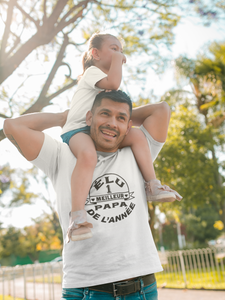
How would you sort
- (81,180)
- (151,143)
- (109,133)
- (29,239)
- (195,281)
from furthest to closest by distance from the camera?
1. (29,239)
2. (195,281)
3. (151,143)
4. (109,133)
5. (81,180)

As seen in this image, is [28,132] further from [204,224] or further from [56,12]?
[204,224]

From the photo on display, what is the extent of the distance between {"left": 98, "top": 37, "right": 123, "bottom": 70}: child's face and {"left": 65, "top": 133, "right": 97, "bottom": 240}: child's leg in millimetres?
631

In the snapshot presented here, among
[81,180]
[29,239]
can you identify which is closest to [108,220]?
[81,180]

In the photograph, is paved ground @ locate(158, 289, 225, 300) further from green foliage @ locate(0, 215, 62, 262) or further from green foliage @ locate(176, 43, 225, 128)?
green foliage @ locate(0, 215, 62, 262)

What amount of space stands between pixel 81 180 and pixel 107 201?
211mm

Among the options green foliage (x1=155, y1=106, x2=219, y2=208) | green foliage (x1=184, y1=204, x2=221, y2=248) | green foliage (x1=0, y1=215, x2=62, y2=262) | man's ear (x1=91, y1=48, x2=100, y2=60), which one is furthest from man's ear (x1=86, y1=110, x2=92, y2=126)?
green foliage (x1=0, y1=215, x2=62, y2=262)

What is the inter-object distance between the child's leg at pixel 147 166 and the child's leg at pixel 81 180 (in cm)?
29

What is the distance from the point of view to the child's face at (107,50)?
211cm

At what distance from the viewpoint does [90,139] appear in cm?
184

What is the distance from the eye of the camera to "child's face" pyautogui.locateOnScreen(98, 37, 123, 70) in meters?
2.11

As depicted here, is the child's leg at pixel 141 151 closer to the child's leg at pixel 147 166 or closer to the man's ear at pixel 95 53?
the child's leg at pixel 147 166

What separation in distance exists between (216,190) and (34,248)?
92.0ft

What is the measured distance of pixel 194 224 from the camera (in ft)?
94.5

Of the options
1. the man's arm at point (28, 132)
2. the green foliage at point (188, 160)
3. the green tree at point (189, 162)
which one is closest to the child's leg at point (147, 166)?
the man's arm at point (28, 132)
